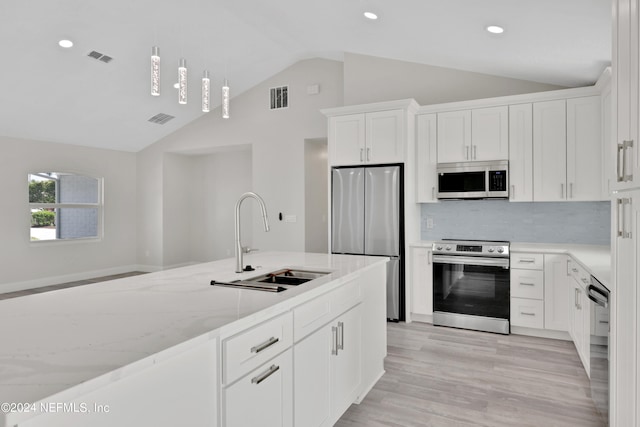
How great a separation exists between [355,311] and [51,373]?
185 cm

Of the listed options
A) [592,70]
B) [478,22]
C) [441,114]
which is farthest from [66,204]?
[592,70]

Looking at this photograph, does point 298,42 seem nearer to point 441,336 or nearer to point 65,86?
point 65,86

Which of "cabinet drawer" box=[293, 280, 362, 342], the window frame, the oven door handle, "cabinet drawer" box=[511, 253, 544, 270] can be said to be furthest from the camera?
the window frame

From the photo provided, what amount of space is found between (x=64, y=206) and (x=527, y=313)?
24.0ft

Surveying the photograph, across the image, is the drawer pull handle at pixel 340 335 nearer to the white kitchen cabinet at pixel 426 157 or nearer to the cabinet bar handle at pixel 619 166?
Result: the cabinet bar handle at pixel 619 166

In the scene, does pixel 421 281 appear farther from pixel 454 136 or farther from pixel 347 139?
pixel 347 139

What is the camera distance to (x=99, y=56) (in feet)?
16.8

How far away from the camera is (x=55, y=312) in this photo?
1.47m

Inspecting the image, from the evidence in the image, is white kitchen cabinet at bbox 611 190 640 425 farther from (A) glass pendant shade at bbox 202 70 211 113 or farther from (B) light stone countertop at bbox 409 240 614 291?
(A) glass pendant shade at bbox 202 70 211 113

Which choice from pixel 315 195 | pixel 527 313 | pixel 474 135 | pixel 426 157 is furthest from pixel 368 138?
pixel 527 313

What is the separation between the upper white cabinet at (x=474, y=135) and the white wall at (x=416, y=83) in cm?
53

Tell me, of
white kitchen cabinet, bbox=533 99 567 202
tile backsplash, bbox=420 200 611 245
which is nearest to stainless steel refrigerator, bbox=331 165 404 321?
tile backsplash, bbox=420 200 611 245

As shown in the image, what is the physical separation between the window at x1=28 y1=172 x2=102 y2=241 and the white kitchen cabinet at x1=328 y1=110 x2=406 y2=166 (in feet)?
16.4

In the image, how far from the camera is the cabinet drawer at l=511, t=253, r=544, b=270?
156 inches
